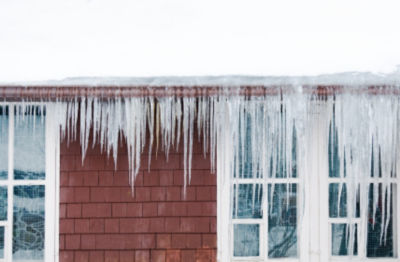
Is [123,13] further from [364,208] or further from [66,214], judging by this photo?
[364,208]

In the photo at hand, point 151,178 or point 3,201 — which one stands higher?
point 151,178

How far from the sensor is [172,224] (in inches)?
195

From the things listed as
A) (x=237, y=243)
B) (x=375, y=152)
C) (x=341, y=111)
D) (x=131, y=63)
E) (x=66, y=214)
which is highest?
(x=131, y=63)

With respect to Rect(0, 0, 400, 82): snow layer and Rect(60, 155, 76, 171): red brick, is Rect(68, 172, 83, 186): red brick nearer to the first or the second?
Rect(60, 155, 76, 171): red brick

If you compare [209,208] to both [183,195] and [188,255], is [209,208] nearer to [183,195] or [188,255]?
[183,195]

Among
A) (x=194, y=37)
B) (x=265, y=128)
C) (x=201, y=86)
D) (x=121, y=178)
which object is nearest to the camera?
(x=201, y=86)

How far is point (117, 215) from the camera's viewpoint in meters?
4.97

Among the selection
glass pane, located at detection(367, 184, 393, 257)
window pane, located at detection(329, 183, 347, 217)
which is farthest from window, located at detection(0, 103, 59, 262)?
glass pane, located at detection(367, 184, 393, 257)

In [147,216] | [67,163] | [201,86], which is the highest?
[201,86]

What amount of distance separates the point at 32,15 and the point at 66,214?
2.18 m

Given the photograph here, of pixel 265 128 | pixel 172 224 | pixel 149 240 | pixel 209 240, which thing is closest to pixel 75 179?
pixel 149 240

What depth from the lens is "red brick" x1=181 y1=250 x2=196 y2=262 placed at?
16.3 feet

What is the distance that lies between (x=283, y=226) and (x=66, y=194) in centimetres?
228

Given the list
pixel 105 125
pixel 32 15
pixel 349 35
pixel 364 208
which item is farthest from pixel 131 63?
pixel 364 208
